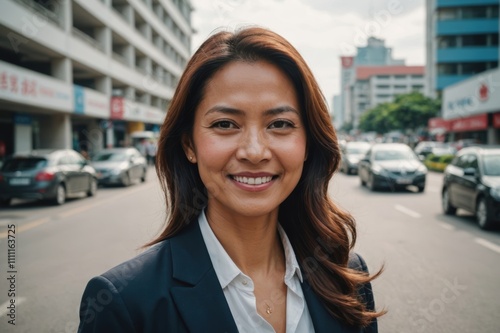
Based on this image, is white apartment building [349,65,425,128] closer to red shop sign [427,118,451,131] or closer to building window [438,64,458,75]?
building window [438,64,458,75]

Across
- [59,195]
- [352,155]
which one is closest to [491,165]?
[59,195]

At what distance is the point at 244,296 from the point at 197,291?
0.68 feet

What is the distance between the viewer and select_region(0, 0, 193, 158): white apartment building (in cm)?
1775

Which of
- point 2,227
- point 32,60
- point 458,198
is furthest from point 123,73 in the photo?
point 458,198

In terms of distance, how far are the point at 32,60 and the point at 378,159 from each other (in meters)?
19.1

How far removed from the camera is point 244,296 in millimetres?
1627

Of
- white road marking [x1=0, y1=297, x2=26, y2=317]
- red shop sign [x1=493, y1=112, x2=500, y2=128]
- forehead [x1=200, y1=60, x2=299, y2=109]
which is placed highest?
red shop sign [x1=493, y1=112, x2=500, y2=128]

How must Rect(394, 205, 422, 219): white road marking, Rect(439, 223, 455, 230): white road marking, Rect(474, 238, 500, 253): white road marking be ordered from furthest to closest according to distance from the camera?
Rect(394, 205, 422, 219): white road marking < Rect(439, 223, 455, 230): white road marking < Rect(474, 238, 500, 253): white road marking

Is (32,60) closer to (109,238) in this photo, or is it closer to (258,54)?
(109,238)

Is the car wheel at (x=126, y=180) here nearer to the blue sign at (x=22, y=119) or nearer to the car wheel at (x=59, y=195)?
the car wheel at (x=59, y=195)

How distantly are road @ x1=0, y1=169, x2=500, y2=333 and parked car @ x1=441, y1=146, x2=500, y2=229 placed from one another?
31 cm

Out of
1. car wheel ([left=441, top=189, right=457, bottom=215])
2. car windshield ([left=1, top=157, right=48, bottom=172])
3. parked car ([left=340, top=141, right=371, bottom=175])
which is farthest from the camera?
parked car ([left=340, top=141, right=371, bottom=175])

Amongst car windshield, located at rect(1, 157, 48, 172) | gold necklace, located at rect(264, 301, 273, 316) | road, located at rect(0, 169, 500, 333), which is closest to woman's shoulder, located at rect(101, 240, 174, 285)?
gold necklace, located at rect(264, 301, 273, 316)

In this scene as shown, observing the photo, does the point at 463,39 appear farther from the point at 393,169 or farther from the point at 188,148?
the point at 188,148
